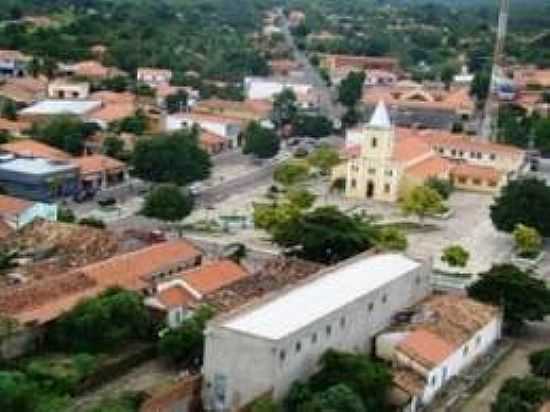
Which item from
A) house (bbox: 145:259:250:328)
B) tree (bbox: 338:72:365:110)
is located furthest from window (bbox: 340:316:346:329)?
tree (bbox: 338:72:365:110)

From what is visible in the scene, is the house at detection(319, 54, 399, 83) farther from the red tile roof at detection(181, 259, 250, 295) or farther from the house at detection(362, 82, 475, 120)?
the red tile roof at detection(181, 259, 250, 295)

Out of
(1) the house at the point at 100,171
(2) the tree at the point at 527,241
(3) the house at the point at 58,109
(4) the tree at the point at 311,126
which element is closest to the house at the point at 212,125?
(4) the tree at the point at 311,126

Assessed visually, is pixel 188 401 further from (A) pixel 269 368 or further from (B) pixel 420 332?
(B) pixel 420 332

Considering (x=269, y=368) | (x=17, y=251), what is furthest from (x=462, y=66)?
(x=269, y=368)

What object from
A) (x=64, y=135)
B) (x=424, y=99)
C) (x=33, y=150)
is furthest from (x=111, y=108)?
(x=424, y=99)

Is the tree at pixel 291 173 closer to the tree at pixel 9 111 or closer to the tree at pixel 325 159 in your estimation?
the tree at pixel 325 159
